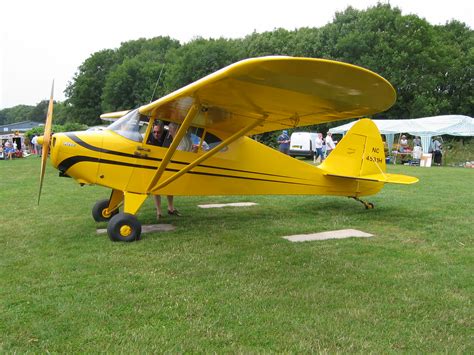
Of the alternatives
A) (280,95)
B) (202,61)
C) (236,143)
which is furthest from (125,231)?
(202,61)

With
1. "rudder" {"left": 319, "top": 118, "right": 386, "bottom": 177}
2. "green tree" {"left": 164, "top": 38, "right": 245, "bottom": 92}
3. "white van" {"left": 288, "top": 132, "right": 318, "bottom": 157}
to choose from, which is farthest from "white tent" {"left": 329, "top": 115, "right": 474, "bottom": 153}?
"green tree" {"left": 164, "top": 38, "right": 245, "bottom": 92}

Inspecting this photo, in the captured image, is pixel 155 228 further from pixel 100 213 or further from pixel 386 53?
pixel 386 53

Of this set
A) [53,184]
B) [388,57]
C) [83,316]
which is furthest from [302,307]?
[388,57]

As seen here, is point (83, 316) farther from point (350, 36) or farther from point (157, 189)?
point (350, 36)

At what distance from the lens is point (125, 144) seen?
6629mm

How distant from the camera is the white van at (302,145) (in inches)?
1024

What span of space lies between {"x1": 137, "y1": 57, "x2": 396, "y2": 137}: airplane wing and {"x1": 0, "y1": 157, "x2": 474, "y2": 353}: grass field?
6.36 feet

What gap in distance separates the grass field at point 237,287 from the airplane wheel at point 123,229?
150mm

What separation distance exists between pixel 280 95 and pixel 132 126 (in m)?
2.85

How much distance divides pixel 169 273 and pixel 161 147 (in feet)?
9.15

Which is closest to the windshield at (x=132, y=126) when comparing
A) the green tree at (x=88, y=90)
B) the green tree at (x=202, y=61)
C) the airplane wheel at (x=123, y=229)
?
the airplane wheel at (x=123, y=229)

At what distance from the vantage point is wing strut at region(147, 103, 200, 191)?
570cm

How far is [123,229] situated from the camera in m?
6.06

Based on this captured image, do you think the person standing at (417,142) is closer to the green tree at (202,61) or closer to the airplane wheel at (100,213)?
the airplane wheel at (100,213)
